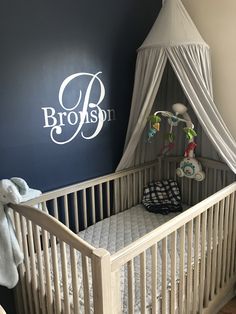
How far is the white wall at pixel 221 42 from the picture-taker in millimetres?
2391

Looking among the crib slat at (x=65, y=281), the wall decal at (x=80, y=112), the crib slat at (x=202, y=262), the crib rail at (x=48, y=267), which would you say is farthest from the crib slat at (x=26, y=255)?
the crib slat at (x=202, y=262)

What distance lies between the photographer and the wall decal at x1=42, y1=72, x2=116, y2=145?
2182 mm

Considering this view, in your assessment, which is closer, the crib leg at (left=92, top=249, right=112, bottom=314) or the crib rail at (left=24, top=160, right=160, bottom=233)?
the crib leg at (left=92, top=249, right=112, bottom=314)

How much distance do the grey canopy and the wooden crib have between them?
0.42 meters

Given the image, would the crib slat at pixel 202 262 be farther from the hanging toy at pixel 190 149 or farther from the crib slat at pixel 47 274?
the crib slat at pixel 47 274

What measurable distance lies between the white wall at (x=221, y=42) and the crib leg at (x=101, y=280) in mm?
1771

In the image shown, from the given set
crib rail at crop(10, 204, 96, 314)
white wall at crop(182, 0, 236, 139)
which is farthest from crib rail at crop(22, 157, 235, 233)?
white wall at crop(182, 0, 236, 139)

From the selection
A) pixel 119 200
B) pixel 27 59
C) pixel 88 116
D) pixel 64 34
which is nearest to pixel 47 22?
pixel 64 34

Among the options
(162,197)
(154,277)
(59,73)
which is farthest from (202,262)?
(59,73)

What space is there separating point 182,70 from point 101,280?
1614 mm

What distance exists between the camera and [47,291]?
1630 mm

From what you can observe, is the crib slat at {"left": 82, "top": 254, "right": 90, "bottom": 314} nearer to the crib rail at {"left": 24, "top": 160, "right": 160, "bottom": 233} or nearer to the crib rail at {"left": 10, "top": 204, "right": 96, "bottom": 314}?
the crib rail at {"left": 10, "top": 204, "right": 96, "bottom": 314}

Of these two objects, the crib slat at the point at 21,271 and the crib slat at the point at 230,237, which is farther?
the crib slat at the point at 230,237

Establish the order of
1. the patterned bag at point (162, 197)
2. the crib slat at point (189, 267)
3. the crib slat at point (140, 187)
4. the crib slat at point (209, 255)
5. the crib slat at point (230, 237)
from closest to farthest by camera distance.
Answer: the crib slat at point (189, 267) < the crib slat at point (209, 255) < the crib slat at point (230, 237) < the patterned bag at point (162, 197) < the crib slat at point (140, 187)
